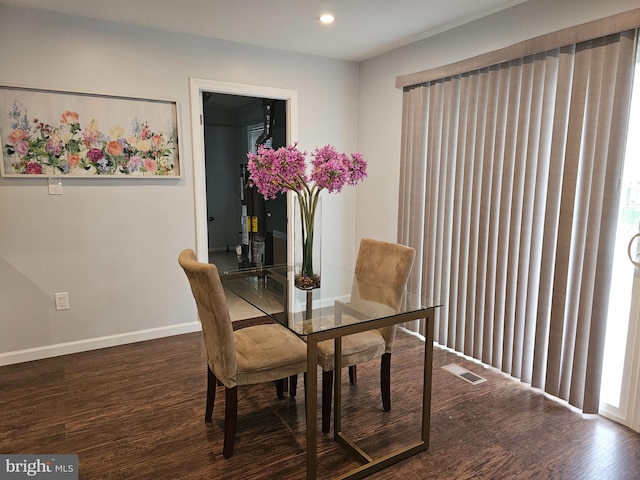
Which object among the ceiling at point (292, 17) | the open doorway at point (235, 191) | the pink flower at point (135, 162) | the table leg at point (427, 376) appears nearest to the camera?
the table leg at point (427, 376)

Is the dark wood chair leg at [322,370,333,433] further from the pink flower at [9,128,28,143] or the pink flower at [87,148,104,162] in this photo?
the pink flower at [9,128,28,143]

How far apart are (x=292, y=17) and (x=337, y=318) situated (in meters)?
2.15

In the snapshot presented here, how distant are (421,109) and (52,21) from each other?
271 centimetres

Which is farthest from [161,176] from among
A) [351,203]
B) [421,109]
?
[421,109]

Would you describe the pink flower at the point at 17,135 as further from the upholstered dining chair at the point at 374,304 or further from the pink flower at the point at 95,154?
the upholstered dining chair at the point at 374,304

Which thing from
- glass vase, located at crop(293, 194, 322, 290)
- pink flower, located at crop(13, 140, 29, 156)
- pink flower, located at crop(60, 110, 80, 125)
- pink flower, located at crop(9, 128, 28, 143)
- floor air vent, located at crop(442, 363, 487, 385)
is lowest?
floor air vent, located at crop(442, 363, 487, 385)

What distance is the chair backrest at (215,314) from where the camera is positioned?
181 cm

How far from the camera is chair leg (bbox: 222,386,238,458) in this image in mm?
1962

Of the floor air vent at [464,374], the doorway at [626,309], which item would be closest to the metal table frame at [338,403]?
the floor air vent at [464,374]

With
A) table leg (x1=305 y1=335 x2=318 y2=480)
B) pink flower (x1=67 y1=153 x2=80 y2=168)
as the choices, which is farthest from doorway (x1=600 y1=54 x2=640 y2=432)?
pink flower (x1=67 y1=153 x2=80 y2=168)

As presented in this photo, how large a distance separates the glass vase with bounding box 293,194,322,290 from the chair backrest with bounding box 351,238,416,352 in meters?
0.25

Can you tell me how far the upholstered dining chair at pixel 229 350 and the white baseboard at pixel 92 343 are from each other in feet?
4.74

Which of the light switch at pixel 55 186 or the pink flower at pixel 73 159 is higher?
the pink flower at pixel 73 159

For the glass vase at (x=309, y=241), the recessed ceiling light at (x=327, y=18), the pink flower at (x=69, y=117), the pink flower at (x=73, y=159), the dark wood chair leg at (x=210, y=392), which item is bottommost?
the dark wood chair leg at (x=210, y=392)
